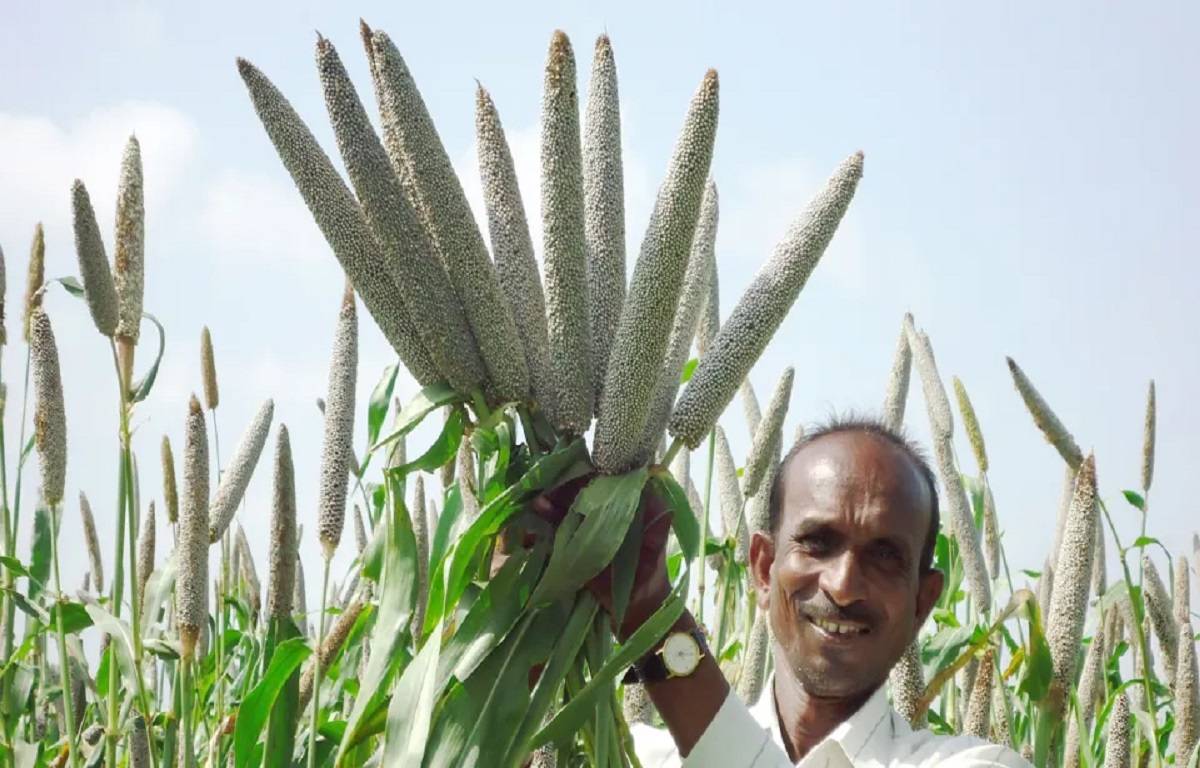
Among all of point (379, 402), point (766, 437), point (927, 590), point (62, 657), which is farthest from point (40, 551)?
point (927, 590)

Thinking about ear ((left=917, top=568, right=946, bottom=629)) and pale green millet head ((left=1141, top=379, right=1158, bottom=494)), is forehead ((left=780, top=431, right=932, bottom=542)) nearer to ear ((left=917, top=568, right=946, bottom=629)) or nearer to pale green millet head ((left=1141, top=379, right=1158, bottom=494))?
ear ((left=917, top=568, right=946, bottom=629))

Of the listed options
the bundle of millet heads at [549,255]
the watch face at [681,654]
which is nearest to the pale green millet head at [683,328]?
the bundle of millet heads at [549,255]

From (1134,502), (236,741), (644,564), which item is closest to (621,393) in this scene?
(644,564)

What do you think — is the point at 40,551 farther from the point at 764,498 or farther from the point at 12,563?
the point at 764,498

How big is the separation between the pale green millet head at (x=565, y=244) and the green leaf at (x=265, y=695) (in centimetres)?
91

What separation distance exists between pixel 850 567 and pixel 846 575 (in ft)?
0.11

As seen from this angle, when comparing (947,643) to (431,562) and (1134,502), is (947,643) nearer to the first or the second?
(1134,502)

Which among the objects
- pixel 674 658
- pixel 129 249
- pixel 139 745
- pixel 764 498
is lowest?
pixel 139 745

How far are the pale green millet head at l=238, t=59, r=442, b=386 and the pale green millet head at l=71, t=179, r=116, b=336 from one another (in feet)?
2.33

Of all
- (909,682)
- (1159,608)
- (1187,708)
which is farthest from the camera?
(1159,608)

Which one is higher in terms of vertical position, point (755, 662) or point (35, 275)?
point (35, 275)

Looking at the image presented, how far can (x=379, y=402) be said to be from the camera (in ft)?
10.7

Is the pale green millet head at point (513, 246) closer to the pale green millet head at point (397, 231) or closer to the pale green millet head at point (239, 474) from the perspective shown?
the pale green millet head at point (397, 231)

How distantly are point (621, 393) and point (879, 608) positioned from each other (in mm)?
1223
